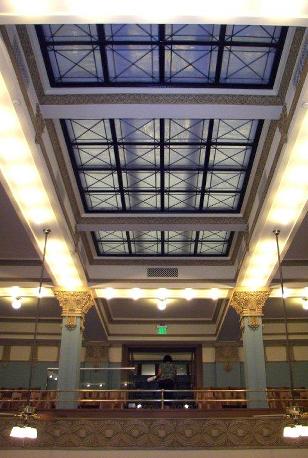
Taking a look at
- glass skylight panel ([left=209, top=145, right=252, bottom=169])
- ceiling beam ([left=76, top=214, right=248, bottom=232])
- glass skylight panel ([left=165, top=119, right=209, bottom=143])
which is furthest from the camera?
ceiling beam ([left=76, top=214, right=248, bottom=232])

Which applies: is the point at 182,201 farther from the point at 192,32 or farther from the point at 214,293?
the point at 192,32

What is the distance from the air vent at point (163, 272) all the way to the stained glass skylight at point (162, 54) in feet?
17.7

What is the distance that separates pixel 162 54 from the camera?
6.05 meters

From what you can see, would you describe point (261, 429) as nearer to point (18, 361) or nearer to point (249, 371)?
point (249, 371)

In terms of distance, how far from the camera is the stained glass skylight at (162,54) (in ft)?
19.1

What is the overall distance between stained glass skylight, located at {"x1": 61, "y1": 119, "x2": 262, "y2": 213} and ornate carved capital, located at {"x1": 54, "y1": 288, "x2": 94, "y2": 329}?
2.31 m

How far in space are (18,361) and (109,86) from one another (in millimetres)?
11028

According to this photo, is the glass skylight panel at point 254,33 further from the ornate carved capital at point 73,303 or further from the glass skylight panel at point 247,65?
the ornate carved capital at point 73,303

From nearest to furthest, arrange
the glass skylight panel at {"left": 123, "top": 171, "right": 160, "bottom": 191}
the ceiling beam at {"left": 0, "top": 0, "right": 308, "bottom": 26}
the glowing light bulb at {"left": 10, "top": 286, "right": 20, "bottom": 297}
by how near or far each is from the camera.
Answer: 1. the ceiling beam at {"left": 0, "top": 0, "right": 308, "bottom": 26}
2. the glass skylight panel at {"left": 123, "top": 171, "right": 160, "bottom": 191}
3. the glowing light bulb at {"left": 10, "top": 286, "right": 20, "bottom": 297}

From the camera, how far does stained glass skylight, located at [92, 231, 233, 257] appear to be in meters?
10.2

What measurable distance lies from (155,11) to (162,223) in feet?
17.2

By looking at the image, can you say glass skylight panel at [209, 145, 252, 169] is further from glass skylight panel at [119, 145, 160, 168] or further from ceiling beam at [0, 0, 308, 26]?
ceiling beam at [0, 0, 308, 26]

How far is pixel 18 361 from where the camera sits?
49.4 feet

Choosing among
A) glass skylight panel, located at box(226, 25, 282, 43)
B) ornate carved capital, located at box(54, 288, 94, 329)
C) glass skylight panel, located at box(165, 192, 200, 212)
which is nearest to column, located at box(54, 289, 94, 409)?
ornate carved capital, located at box(54, 288, 94, 329)
